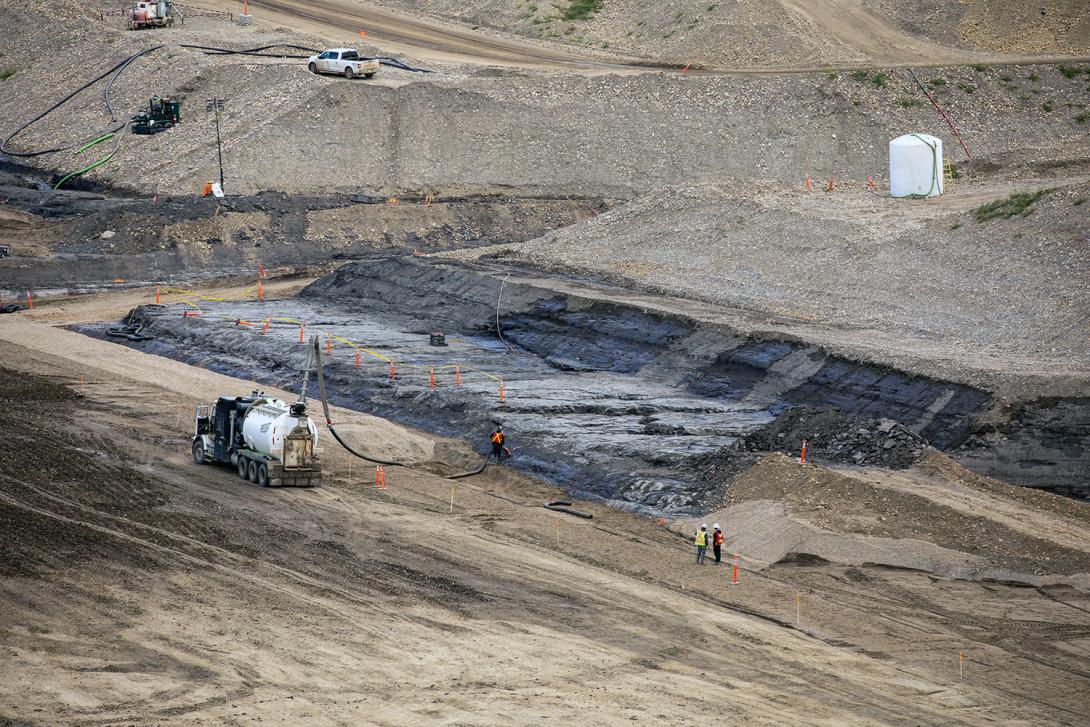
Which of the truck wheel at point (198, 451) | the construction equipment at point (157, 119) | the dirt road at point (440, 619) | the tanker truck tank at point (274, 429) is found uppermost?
the construction equipment at point (157, 119)

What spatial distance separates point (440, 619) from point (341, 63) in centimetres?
4444

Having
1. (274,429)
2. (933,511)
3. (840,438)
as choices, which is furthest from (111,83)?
(933,511)

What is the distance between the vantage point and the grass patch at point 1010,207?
137 ft

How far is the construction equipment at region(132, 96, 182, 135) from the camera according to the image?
6153 centimetres

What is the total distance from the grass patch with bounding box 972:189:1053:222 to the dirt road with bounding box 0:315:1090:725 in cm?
1905

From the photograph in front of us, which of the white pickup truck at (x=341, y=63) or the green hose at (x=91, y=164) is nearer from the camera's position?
the green hose at (x=91, y=164)

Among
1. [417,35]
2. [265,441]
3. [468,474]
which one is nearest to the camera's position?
[265,441]

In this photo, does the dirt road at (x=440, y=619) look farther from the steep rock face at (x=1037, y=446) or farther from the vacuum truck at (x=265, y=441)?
the steep rock face at (x=1037, y=446)

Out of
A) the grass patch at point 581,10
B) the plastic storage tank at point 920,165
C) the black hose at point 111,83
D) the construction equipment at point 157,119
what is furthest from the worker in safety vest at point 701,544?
the grass patch at point 581,10

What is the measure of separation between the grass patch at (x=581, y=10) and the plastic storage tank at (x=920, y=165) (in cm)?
3071

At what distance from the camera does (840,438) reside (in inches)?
1182

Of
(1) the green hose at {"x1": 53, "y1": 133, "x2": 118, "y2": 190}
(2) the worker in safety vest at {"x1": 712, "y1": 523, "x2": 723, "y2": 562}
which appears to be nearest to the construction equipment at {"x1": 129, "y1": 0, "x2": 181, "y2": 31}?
(1) the green hose at {"x1": 53, "y1": 133, "x2": 118, "y2": 190}

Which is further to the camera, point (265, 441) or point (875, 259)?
point (875, 259)

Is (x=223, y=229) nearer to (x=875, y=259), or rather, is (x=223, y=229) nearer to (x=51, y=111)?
(x=51, y=111)
